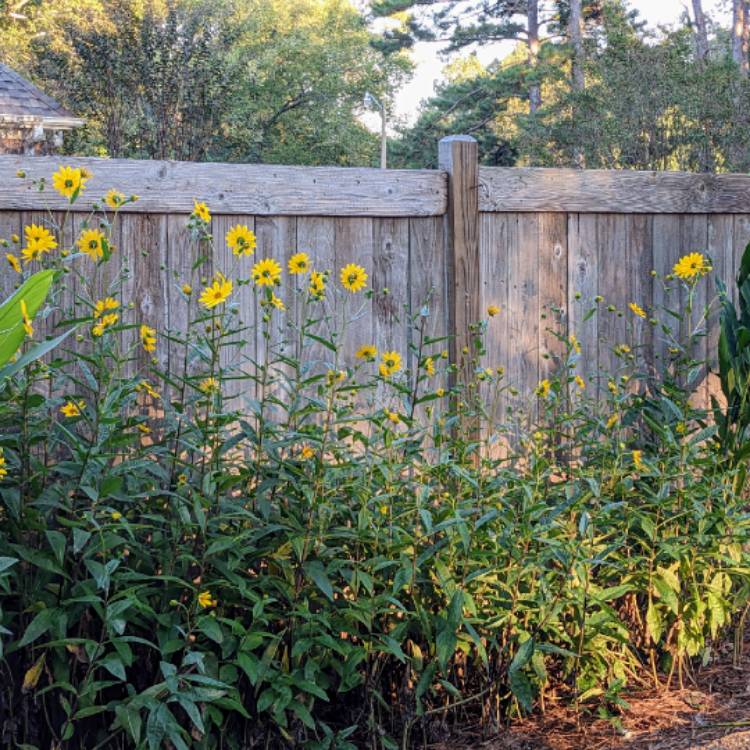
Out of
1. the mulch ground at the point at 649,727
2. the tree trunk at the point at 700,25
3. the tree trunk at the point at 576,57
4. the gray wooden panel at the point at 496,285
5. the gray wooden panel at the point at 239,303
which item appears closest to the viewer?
the mulch ground at the point at 649,727

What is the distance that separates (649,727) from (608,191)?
7.42 ft

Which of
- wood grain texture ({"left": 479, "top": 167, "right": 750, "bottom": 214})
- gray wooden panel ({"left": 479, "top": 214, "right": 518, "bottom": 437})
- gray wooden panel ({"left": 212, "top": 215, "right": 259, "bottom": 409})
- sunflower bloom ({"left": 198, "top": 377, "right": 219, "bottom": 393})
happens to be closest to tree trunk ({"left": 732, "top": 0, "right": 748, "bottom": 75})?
wood grain texture ({"left": 479, "top": 167, "right": 750, "bottom": 214})

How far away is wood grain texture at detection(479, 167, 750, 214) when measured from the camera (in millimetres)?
4312

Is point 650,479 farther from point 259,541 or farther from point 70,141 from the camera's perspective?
point 70,141

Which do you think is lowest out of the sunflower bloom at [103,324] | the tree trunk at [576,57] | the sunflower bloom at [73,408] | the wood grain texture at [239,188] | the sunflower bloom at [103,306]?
the sunflower bloom at [73,408]

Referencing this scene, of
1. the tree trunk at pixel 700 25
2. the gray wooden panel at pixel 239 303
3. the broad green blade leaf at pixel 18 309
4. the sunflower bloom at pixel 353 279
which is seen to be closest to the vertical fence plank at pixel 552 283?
the gray wooden panel at pixel 239 303

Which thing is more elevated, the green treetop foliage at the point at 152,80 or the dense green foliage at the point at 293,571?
the green treetop foliage at the point at 152,80

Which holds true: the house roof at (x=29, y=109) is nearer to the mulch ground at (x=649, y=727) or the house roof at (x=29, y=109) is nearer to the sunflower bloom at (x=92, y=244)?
the sunflower bloom at (x=92, y=244)

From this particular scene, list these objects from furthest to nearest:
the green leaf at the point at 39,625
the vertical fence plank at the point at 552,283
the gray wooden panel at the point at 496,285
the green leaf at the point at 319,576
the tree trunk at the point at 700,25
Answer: the tree trunk at the point at 700,25, the vertical fence plank at the point at 552,283, the gray wooden panel at the point at 496,285, the green leaf at the point at 319,576, the green leaf at the point at 39,625

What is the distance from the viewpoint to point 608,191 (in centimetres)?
455

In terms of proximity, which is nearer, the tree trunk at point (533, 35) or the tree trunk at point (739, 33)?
the tree trunk at point (739, 33)

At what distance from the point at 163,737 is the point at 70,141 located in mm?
16841

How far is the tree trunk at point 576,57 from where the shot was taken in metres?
15.8

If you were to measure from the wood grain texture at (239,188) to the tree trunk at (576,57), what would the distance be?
38.5 feet
